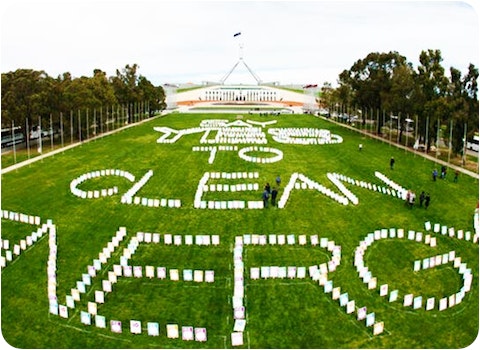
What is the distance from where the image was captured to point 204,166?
137 ft

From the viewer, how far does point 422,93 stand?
2005 inches

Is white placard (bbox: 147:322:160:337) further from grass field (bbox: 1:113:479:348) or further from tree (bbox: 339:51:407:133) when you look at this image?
tree (bbox: 339:51:407:133)

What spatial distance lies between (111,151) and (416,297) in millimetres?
38383

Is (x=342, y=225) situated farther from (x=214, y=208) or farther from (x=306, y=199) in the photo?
(x=214, y=208)

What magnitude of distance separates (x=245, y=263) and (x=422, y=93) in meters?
37.3

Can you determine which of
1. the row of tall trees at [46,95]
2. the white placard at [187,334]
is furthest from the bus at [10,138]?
the white placard at [187,334]

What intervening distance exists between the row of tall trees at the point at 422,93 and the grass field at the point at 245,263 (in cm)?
941

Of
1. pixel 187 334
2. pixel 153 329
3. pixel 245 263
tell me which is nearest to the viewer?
pixel 187 334

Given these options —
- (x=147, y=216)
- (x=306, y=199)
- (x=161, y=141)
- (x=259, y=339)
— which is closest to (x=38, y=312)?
(x=259, y=339)

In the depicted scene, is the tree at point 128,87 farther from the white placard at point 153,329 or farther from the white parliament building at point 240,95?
the white parliament building at point 240,95

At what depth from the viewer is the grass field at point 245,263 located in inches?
609

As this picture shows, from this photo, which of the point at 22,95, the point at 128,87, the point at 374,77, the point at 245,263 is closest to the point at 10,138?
the point at 22,95

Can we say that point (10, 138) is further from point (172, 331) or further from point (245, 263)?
point (172, 331)

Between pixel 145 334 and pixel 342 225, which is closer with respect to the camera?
pixel 145 334
